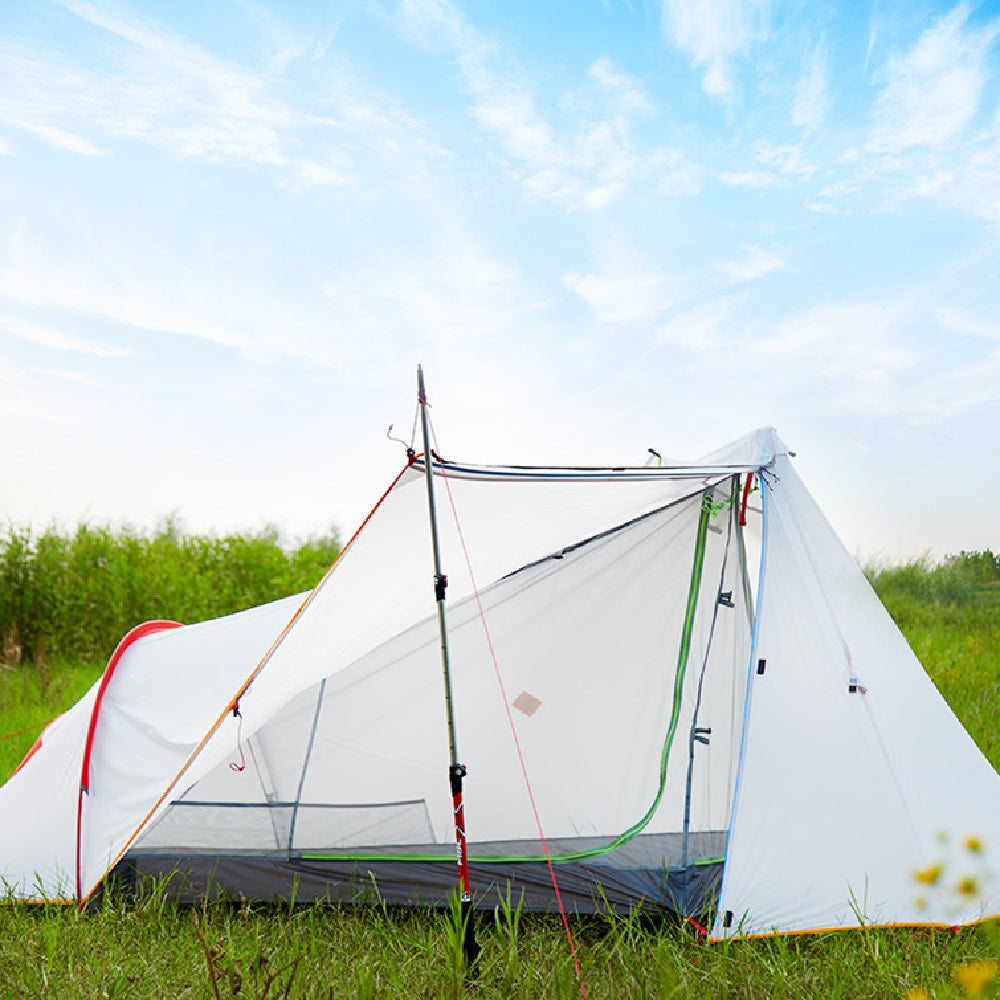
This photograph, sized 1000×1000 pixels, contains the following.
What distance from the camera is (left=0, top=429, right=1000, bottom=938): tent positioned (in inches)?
99.2

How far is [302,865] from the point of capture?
9.15 ft

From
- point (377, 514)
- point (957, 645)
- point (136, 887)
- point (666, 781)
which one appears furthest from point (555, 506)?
point (957, 645)

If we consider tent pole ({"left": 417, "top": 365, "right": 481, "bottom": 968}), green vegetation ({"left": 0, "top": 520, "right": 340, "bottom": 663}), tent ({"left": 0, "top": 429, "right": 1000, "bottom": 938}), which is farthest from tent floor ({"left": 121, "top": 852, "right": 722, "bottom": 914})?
green vegetation ({"left": 0, "top": 520, "right": 340, "bottom": 663})

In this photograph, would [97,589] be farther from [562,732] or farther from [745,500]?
[745,500]

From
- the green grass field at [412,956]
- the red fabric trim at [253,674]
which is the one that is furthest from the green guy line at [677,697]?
the red fabric trim at [253,674]

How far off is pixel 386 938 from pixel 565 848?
2.00ft

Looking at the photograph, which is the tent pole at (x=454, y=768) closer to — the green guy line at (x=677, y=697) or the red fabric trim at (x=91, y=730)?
the green guy line at (x=677, y=697)

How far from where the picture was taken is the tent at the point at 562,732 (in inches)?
99.2

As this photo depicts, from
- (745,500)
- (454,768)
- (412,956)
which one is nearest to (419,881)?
(412,956)

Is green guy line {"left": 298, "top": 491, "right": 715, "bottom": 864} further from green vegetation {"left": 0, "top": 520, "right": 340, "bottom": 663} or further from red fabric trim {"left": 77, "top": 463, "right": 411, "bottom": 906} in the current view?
green vegetation {"left": 0, "top": 520, "right": 340, "bottom": 663}

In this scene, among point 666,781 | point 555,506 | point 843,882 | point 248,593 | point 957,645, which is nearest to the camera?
point 843,882

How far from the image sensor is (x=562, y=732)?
120 inches

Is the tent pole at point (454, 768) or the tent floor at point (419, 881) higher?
the tent pole at point (454, 768)

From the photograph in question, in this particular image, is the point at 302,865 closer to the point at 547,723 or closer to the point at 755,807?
the point at 547,723
